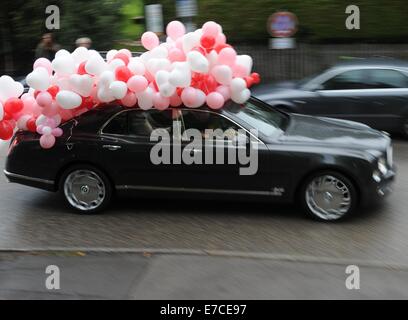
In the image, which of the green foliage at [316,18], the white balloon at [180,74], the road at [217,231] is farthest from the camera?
the green foliage at [316,18]

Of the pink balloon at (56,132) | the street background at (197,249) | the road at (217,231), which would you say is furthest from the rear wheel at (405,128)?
the pink balloon at (56,132)

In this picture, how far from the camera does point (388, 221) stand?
6.28 metres

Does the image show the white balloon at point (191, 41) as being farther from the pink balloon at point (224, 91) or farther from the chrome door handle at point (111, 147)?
the chrome door handle at point (111, 147)

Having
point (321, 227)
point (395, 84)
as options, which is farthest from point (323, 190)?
point (395, 84)

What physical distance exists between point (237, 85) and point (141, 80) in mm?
1082

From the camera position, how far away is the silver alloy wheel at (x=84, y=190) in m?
6.82

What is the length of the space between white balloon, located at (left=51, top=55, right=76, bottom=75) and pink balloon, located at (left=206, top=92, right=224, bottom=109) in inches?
61.7

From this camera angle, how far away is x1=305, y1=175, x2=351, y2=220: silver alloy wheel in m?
6.20

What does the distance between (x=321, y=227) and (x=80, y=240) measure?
8.47ft

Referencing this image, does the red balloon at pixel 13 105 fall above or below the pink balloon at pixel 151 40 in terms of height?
below

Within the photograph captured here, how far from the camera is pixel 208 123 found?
21.1 feet

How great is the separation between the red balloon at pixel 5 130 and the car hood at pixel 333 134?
123 inches

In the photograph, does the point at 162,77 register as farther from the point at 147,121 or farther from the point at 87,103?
the point at 87,103

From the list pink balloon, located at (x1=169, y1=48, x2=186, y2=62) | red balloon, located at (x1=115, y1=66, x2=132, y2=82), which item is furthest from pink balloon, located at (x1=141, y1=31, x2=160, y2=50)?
red balloon, located at (x1=115, y1=66, x2=132, y2=82)
